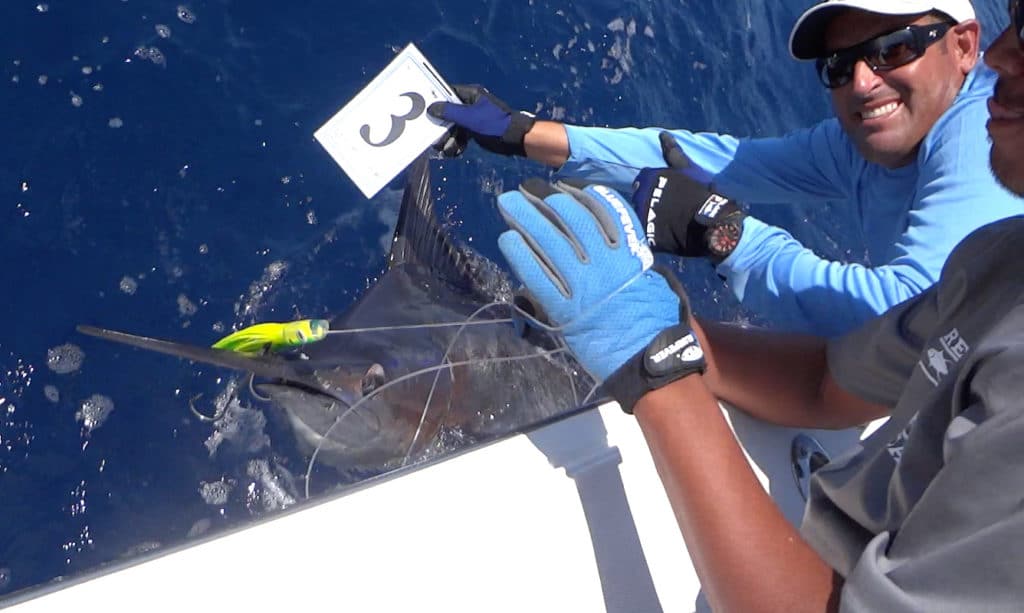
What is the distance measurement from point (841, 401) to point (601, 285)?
58 cm

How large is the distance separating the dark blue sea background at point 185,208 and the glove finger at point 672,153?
737 mm

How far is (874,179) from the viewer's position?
8.20 ft

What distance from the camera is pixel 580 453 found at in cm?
170

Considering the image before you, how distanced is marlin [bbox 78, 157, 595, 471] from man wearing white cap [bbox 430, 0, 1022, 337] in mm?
546

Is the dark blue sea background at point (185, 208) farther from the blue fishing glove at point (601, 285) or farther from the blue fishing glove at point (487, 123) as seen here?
the blue fishing glove at point (601, 285)

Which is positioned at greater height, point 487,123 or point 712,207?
point 487,123

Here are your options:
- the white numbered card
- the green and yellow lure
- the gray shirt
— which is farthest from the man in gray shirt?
the white numbered card

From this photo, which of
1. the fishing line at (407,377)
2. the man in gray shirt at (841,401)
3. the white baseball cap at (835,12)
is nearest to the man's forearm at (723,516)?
the man in gray shirt at (841,401)

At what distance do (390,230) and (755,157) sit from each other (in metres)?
1.37

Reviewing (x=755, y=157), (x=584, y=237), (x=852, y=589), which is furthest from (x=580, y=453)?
(x=755, y=157)

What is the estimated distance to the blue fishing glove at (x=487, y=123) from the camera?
125 inches

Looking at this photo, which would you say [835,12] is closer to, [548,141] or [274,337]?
[548,141]

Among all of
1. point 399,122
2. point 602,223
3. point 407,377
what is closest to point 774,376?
point 602,223

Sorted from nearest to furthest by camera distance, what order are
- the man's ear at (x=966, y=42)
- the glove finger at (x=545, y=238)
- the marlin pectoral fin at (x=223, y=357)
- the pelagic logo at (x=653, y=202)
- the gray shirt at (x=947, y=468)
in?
the gray shirt at (x=947, y=468) < the glove finger at (x=545, y=238) < the marlin pectoral fin at (x=223, y=357) < the man's ear at (x=966, y=42) < the pelagic logo at (x=653, y=202)
